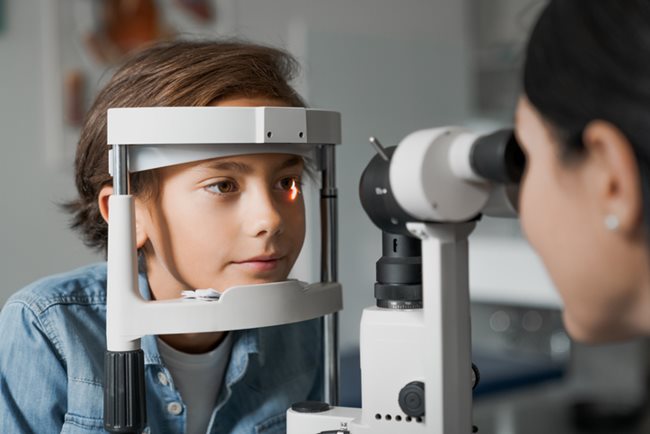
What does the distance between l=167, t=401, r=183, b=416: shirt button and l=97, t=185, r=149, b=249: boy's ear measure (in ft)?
0.65

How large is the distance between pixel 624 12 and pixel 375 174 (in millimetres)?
295

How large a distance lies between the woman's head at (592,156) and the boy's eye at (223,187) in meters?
0.37

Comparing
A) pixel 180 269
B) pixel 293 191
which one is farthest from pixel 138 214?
pixel 293 191

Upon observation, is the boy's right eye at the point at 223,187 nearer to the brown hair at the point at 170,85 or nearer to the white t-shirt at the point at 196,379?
the brown hair at the point at 170,85

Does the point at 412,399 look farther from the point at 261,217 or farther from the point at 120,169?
the point at 120,169

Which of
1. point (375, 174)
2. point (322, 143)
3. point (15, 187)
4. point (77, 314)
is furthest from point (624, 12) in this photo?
point (15, 187)

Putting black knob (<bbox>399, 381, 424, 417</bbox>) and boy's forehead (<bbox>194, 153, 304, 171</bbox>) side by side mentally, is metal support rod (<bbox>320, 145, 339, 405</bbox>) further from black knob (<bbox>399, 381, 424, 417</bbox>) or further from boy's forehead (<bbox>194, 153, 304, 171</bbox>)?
black knob (<bbox>399, 381, 424, 417</bbox>)

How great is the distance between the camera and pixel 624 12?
0.71 meters

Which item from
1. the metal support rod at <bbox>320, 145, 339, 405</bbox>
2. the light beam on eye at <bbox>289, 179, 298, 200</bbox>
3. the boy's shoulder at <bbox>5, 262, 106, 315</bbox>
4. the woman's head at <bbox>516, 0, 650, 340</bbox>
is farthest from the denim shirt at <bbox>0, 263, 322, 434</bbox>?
the woman's head at <bbox>516, 0, 650, 340</bbox>

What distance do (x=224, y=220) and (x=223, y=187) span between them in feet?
0.12

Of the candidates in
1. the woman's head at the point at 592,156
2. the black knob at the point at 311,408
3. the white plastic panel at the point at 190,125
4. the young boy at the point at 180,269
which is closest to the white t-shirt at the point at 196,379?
the young boy at the point at 180,269

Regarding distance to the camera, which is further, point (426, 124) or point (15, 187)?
point (426, 124)

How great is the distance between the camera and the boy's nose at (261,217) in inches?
40.4

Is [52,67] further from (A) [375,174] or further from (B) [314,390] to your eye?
(A) [375,174]
